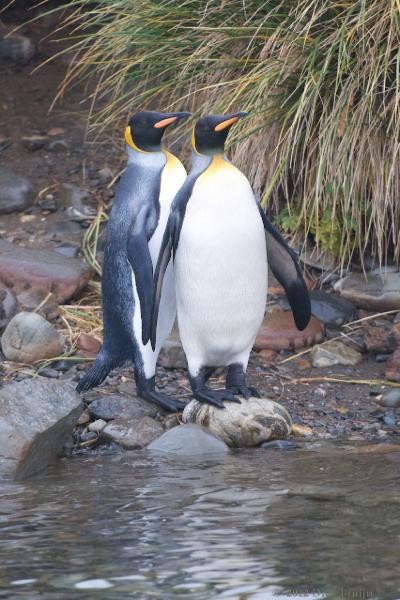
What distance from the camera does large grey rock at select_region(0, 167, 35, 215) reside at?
23.0 ft

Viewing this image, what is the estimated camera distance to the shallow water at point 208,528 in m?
3.00

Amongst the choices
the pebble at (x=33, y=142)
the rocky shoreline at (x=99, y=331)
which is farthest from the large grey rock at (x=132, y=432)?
the pebble at (x=33, y=142)

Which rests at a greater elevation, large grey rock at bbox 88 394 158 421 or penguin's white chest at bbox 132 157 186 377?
penguin's white chest at bbox 132 157 186 377

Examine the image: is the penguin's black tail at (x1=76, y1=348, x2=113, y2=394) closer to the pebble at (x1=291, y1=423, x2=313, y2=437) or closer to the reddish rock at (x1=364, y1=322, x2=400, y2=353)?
the pebble at (x1=291, y1=423, x2=313, y2=437)

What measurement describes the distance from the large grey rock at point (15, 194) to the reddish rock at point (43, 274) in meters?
0.79

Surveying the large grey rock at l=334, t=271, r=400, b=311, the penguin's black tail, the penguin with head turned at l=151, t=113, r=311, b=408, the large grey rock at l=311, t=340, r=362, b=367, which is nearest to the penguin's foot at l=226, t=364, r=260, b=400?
the penguin with head turned at l=151, t=113, r=311, b=408

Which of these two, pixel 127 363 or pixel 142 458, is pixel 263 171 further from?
pixel 142 458

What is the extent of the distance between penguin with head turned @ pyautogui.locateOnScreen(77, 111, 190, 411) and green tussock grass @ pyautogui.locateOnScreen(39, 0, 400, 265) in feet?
2.64

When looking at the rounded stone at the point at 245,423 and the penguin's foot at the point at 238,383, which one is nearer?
the rounded stone at the point at 245,423

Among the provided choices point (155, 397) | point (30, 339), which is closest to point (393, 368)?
point (155, 397)

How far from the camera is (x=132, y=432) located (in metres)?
4.86

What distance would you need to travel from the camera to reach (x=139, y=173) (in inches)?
200

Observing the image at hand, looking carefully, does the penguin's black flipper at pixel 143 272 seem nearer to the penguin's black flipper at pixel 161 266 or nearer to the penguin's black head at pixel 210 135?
the penguin's black flipper at pixel 161 266

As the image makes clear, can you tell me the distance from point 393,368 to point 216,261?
1.18 metres
